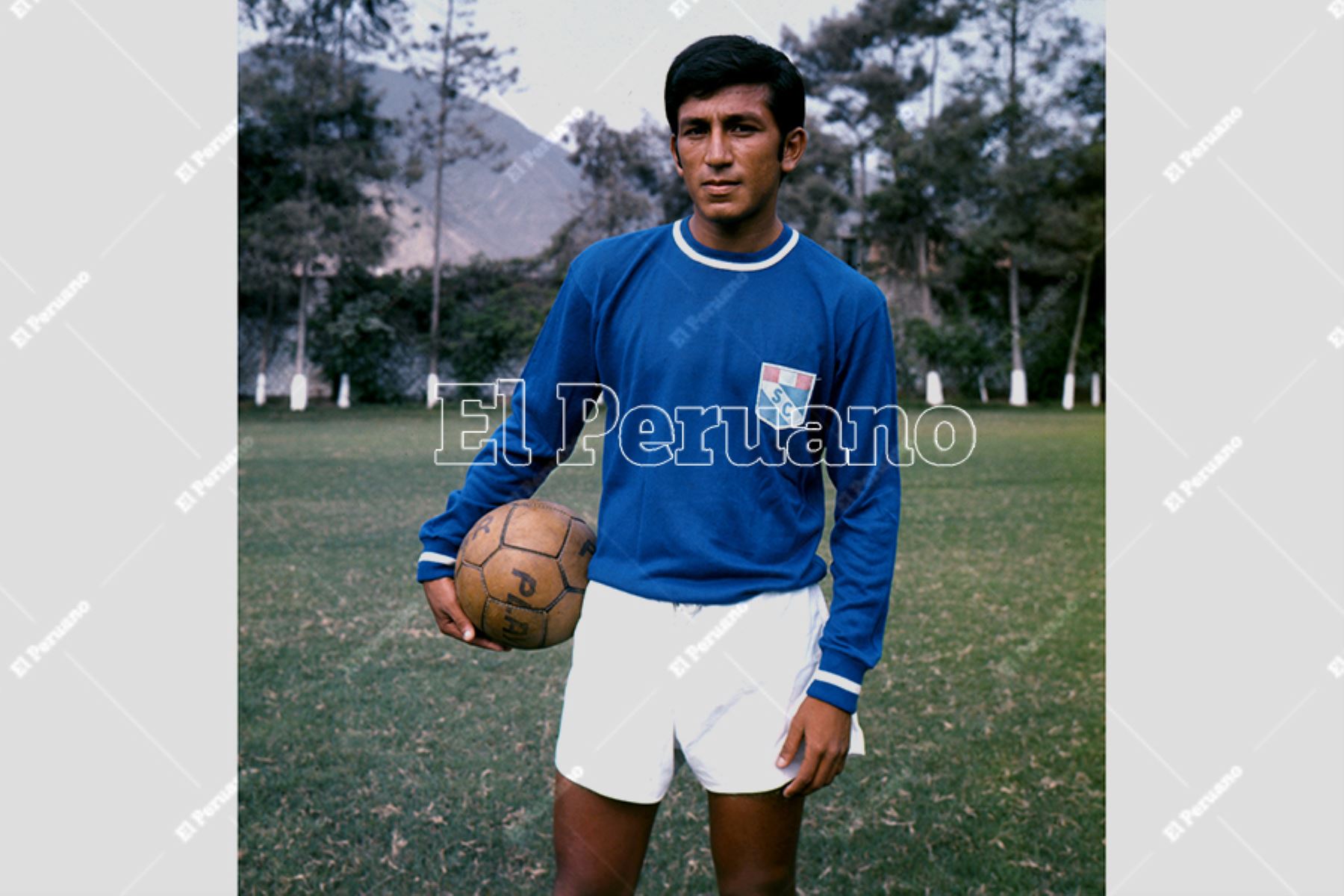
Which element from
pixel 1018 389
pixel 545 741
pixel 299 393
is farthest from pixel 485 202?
pixel 545 741

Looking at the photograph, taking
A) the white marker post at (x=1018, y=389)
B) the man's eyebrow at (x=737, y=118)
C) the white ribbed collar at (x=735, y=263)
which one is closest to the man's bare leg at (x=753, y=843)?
the white ribbed collar at (x=735, y=263)

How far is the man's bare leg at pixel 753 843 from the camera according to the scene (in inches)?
88.4

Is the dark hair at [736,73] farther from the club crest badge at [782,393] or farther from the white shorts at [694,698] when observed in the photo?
the white shorts at [694,698]

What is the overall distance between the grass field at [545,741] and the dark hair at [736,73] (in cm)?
227

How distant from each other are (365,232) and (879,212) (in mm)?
14034

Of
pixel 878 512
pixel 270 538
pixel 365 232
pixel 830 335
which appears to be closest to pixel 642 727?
pixel 878 512

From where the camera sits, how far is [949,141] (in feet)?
99.8

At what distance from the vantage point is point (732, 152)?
2217mm

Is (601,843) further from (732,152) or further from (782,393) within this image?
(732,152)

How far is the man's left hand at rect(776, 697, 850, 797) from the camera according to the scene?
2.20 metres

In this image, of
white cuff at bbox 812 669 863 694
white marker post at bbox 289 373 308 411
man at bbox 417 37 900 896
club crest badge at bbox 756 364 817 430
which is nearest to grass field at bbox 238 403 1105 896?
man at bbox 417 37 900 896

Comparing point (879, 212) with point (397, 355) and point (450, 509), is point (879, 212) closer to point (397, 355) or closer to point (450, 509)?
point (397, 355)

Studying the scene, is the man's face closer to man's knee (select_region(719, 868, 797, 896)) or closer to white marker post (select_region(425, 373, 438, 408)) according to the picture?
man's knee (select_region(719, 868, 797, 896))

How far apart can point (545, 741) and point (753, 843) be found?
233 centimetres
